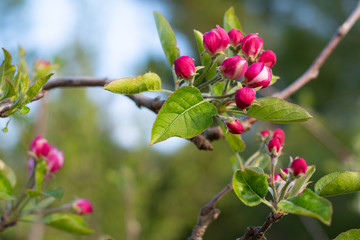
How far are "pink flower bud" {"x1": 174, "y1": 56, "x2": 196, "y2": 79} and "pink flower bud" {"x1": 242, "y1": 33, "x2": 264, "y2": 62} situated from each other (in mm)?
103

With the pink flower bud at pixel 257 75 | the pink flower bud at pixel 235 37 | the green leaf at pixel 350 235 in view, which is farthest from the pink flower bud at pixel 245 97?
the green leaf at pixel 350 235

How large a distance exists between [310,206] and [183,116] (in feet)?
0.72

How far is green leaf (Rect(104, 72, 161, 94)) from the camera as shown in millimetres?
524

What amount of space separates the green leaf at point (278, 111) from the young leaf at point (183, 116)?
85 mm

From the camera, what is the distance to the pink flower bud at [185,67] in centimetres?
56

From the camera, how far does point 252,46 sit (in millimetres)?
586

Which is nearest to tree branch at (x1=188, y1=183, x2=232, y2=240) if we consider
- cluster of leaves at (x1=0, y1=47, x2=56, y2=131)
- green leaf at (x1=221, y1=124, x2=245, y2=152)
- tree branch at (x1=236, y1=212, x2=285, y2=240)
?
green leaf at (x1=221, y1=124, x2=245, y2=152)

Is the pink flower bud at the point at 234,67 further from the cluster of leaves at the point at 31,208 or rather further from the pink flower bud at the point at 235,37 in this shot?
the cluster of leaves at the point at 31,208

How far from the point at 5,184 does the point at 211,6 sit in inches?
546

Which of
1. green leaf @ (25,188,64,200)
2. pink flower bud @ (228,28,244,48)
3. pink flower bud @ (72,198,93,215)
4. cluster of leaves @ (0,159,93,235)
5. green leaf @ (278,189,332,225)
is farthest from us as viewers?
pink flower bud @ (72,198,93,215)

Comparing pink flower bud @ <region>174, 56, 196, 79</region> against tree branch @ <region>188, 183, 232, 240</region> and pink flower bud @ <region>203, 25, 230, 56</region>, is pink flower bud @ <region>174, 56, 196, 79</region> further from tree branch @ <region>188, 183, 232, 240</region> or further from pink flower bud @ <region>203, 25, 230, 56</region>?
tree branch @ <region>188, 183, 232, 240</region>

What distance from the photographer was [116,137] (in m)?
8.06

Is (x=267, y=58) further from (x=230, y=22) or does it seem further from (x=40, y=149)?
(x=40, y=149)

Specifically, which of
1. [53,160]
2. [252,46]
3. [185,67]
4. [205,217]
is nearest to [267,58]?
[252,46]
